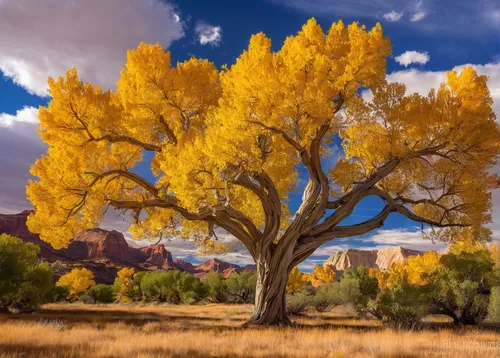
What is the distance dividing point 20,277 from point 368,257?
186610mm

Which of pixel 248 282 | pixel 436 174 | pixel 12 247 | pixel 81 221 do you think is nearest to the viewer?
pixel 81 221

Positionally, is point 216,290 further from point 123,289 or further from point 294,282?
point 123,289

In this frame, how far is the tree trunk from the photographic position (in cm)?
1479

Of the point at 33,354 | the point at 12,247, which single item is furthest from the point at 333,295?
the point at 33,354

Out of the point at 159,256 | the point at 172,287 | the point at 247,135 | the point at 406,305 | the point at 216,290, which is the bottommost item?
the point at 216,290

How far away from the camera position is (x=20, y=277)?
22312mm

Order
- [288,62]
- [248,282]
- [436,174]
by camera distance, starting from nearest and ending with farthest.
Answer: [288,62] < [436,174] < [248,282]

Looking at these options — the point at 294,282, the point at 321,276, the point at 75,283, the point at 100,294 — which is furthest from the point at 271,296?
the point at 321,276

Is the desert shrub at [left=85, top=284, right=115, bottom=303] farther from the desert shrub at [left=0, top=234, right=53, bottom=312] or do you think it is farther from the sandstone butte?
the sandstone butte

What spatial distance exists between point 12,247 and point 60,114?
507 inches

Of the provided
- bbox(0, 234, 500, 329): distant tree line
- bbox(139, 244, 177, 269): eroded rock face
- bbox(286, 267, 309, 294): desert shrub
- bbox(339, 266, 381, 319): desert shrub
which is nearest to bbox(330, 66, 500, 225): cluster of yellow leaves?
bbox(0, 234, 500, 329): distant tree line

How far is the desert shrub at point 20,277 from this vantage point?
70.3ft

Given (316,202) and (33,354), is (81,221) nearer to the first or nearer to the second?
(33,354)

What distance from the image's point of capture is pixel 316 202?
1492 cm
